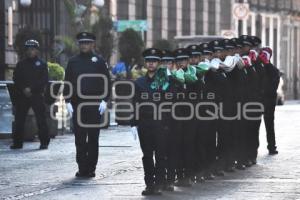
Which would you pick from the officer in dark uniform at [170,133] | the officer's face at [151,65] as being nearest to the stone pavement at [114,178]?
the officer in dark uniform at [170,133]

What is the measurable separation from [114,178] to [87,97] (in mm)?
1341

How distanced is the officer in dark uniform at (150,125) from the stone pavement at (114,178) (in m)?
0.30

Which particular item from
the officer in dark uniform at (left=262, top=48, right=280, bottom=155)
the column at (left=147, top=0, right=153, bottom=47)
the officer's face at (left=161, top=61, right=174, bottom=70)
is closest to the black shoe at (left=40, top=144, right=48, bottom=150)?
the officer in dark uniform at (left=262, top=48, right=280, bottom=155)

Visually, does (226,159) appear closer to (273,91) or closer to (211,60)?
(211,60)

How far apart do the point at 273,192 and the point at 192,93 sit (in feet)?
6.02

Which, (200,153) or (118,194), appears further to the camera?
(200,153)

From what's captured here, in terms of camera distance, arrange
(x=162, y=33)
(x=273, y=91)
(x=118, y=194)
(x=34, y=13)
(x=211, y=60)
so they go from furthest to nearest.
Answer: (x=162, y=33) → (x=34, y=13) → (x=273, y=91) → (x=211, y=60) → (x=118, y=194)

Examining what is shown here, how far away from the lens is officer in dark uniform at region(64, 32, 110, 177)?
13859mm

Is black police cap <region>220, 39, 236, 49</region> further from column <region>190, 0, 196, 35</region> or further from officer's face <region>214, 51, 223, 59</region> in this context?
column <region>190, 0, 196, 35</region>

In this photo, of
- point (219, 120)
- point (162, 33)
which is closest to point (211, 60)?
point (219, 120)

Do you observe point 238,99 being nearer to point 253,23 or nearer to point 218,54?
point 218,54

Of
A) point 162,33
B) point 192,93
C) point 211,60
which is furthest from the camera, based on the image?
point 162,33

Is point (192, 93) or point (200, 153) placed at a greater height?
point (192, 93)

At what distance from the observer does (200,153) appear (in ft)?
43.5
